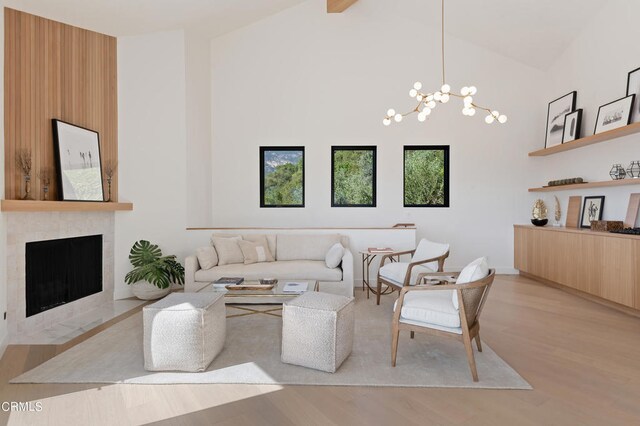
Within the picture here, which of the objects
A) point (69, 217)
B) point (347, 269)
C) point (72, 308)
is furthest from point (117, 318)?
point (347, 269)

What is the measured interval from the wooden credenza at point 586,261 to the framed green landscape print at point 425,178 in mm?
1503

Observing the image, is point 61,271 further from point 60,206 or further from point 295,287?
point 295,287

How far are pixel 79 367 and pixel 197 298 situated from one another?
0.99 meters

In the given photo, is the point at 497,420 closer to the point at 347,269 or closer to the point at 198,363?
the point at 198,363

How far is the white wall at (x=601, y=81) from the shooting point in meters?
4.57

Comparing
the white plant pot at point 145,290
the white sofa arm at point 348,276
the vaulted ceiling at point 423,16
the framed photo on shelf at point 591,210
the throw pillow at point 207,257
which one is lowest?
the white plant pot at point 145,290

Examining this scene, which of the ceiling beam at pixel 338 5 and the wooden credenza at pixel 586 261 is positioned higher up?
the ceiling beam at pixel 338 5

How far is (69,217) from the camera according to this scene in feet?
13.7

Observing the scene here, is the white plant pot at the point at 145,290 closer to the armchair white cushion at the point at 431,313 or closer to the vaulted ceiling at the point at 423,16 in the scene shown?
the vaulted ceiling at the point at 423,16

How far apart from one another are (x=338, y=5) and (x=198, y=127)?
10.4ft

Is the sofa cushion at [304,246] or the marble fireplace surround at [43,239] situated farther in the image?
the sofa cushion at [304,246]

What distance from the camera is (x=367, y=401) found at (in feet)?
7.47

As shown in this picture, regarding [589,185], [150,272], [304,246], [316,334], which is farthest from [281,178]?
[589,185]

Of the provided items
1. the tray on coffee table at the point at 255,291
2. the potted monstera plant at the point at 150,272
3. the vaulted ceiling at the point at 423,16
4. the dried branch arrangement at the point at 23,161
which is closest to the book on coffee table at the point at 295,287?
the tray on coffee table at the point at 255,291
